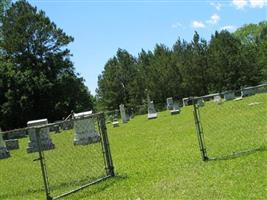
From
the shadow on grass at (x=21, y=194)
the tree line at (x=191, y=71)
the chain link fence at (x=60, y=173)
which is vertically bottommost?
the shadow on grass at (x=21, y=194)

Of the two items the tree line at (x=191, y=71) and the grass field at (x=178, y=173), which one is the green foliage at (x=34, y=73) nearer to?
the tree line at (x=191, y=71)

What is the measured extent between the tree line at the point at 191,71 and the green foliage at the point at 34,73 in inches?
512

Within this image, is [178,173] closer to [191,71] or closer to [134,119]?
[134,119]

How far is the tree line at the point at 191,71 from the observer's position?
241 ft

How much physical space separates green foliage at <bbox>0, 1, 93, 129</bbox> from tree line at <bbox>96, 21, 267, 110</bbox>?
13.0 m

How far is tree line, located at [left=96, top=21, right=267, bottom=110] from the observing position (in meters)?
73.4

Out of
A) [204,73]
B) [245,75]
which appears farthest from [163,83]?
[245,75]

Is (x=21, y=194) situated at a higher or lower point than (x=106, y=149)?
lower

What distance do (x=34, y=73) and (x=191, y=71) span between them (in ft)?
76.8

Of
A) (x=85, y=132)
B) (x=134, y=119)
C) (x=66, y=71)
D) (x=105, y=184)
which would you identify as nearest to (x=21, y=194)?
(x=105, y=184)

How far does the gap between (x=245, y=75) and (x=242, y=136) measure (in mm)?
59547

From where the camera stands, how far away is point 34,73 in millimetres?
65688

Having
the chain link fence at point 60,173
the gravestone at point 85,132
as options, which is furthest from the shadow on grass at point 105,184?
the gravestone at point 85,132

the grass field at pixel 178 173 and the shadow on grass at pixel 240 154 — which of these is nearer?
the grass field at pixel 178 173
